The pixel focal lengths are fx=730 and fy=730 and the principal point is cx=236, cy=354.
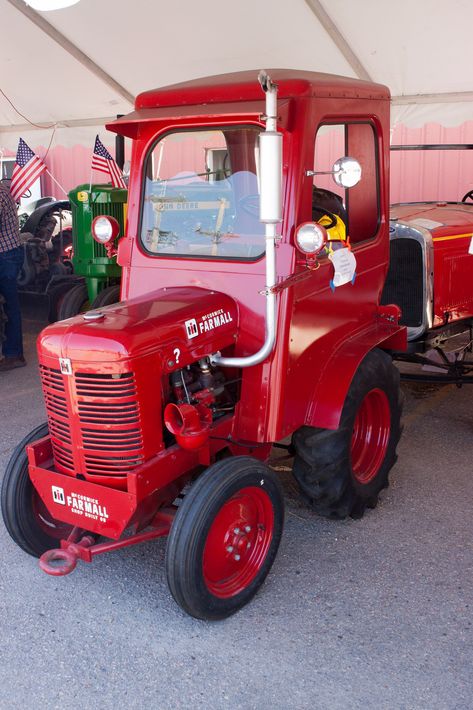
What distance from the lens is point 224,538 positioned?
9.44ft

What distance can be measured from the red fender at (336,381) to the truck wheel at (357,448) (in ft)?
0.25

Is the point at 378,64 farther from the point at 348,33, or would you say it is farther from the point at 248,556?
the point at 248,556

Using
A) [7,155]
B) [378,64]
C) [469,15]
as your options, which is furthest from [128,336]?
[7,155]

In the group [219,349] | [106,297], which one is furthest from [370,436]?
[106,297]

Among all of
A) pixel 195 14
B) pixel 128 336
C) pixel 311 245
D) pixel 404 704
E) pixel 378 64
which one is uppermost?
pixel 195 14

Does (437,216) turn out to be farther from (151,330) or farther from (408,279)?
(151,330)


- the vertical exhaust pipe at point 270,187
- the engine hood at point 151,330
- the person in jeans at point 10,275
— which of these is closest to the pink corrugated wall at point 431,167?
the person in jeans at point 10,275

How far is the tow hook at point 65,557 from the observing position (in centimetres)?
278

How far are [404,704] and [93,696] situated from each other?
41.3 inches

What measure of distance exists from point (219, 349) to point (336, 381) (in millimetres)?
582

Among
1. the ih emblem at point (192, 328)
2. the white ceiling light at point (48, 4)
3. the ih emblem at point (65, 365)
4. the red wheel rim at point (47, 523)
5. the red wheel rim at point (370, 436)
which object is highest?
the white ceiling light at point (48, 4)

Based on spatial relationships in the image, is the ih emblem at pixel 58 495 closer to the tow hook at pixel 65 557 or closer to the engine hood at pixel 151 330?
the tow hook at pixel 65 557

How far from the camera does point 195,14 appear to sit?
6387 millimetres

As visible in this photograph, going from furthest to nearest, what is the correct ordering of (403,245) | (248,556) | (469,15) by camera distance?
(469,15) → (403,245) → (248,556)
